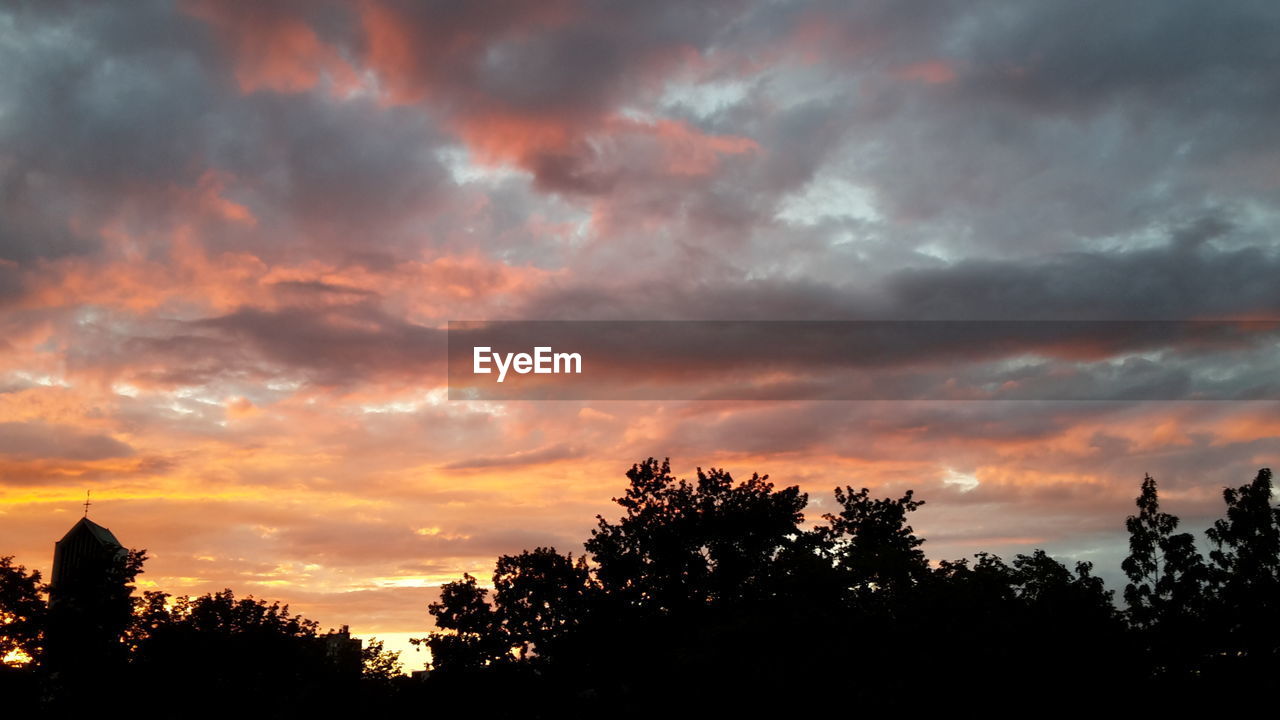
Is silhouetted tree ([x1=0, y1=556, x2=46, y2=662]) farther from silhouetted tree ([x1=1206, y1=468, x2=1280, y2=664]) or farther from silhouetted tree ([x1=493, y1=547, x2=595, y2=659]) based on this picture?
silhouetted tree ([x1=1206, y1=468, x2=1280, y2=664])

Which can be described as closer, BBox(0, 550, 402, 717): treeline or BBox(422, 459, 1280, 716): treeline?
BBox(422, 459, 1280, 716): treeline

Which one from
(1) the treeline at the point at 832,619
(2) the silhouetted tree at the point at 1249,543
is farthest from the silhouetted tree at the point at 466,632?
(2) the silhouetted tree at the point at 1249,543

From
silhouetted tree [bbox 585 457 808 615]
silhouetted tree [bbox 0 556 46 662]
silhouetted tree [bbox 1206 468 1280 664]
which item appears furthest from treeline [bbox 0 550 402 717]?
silhouetted tree [bbox 1206 468 1280 664]

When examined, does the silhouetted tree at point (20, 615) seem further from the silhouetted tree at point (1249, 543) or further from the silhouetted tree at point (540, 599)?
the silhouetted tree at point (1249, 543)

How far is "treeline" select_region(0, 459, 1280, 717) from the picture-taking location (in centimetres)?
3039

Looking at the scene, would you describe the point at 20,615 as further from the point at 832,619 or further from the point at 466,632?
the point at 832,619

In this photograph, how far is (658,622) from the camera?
176 ft

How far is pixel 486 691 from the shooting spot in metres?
53.1

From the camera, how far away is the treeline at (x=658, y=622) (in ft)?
99.7

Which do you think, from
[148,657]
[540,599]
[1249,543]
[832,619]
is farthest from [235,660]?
[1249,543]

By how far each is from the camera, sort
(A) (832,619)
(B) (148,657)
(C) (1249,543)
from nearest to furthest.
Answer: (A) (832,619)
(B) (148,657)
(C) (1249,543)

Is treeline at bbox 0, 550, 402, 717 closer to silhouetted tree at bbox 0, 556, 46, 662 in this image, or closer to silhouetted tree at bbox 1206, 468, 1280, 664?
silhouetted tree at bbox 0, 556, 46, 662

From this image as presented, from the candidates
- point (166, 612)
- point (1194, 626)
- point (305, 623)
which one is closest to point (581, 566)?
point (305, 623)

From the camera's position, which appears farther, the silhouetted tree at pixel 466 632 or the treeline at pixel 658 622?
the silhouetted tree at pixel 466 632
